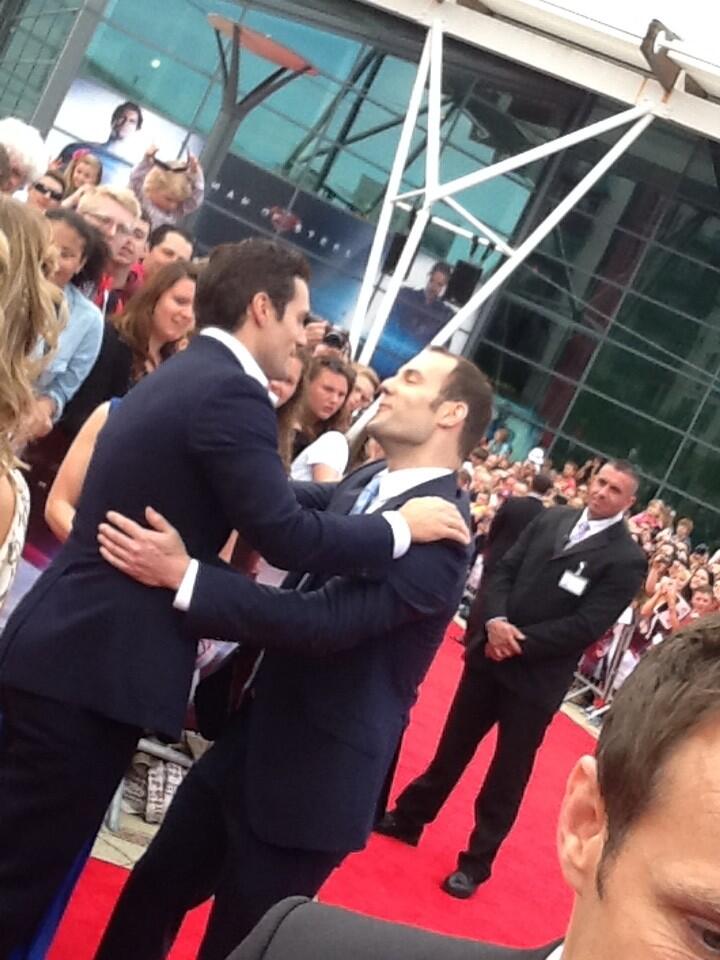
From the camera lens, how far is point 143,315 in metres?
4.45

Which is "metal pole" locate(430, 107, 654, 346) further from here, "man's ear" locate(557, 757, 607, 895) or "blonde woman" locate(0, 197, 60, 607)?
"man's ear" locate(557, 757, 607, 895)

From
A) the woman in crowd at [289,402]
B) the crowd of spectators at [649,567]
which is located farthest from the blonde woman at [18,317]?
the crowd of spectators at [649,567]

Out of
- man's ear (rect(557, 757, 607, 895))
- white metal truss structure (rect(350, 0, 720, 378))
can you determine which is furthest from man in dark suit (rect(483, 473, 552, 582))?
white metal truss structure (rect(350, 0, 720, 378))

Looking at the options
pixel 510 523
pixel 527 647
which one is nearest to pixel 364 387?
pixel 510 523

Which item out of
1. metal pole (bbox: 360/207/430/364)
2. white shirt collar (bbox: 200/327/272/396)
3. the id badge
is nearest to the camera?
white shirt collar (bbox: 200/327/272/396)

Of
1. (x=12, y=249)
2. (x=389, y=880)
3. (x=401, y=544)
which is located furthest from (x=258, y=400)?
(x=389, y=880)

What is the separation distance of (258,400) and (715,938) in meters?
1.64

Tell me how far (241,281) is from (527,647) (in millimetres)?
2671

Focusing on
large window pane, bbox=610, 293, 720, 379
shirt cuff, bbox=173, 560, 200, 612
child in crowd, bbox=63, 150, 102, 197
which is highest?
large window pane, bbox=610, 293, 720, 379

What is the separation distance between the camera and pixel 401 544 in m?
2.62

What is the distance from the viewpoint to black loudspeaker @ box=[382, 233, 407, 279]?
20172 mm

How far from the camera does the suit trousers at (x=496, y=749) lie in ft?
16.3

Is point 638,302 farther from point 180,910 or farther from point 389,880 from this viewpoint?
point 180,910

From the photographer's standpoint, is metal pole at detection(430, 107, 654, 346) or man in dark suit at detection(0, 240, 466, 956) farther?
metal pole at detection(430, 107, 654, 346)
